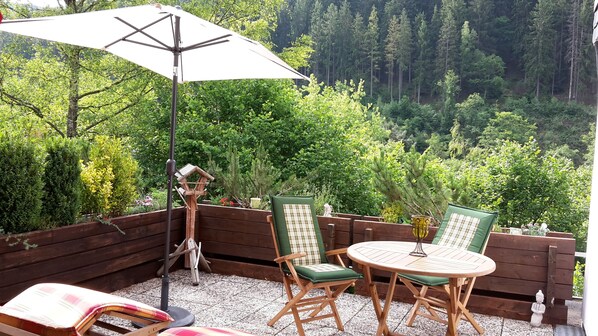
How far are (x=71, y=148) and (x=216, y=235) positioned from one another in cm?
194

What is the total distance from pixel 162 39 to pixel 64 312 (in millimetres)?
2419

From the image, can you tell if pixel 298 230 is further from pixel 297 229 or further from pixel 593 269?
pixel 593 269

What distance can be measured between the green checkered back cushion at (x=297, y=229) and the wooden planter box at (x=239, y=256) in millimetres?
625

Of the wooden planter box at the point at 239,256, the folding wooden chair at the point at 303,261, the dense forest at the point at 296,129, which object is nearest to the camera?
the folding wooden chair at the point at 303,261

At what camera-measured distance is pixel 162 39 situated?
432 centimetres

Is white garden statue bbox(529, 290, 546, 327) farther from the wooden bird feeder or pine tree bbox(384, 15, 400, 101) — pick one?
pine tree bbox(384, 15, 400, 101)

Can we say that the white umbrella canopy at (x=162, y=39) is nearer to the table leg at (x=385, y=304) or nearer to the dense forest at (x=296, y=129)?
the dense forest at (x=296, y=129)

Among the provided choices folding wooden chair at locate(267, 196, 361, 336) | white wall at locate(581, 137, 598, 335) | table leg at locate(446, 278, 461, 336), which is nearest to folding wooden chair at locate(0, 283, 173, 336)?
folding wooden chair at locate(267, 196, 361, 336)

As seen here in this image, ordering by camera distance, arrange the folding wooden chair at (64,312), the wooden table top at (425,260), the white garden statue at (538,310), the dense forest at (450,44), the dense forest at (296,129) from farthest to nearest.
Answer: the dense forest at (450,44) → the dense forest at (296,129) → the white garden statue at (538,310) → the wooden table top at (425,260) → the folding wooden chair at (64,312)

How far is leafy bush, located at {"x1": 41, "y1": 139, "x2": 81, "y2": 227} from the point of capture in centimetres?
425

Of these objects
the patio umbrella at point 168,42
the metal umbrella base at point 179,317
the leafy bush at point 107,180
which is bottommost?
the metal umbrella base at point 179,317

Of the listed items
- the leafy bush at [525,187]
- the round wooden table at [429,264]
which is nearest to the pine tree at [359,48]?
the leafy bush at [525,187]

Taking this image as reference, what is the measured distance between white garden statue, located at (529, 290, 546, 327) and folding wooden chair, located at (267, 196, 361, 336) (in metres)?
1.59

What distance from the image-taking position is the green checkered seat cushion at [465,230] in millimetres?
4184
